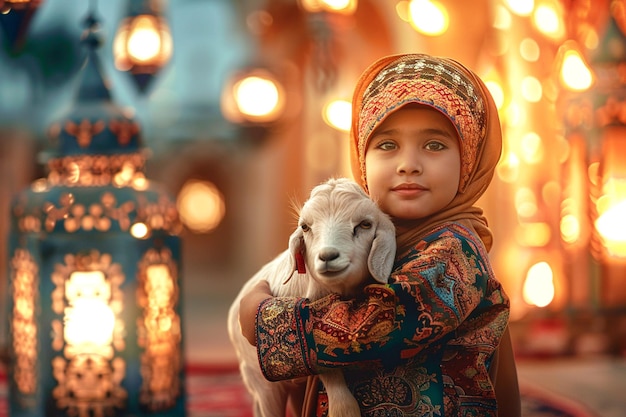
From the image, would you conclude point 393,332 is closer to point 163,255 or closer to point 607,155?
point 163,255

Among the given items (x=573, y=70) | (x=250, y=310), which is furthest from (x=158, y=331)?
(x=573, y=70)

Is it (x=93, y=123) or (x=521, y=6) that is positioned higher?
(x=521, y=6)

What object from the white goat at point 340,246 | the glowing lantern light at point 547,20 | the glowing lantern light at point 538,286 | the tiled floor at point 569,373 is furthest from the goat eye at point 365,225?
the glowing lantern light at point 538,286

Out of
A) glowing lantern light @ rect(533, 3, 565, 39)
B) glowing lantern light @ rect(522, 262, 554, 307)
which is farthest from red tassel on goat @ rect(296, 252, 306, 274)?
glowing lantern light @ rect(522, 262, 554, 307)

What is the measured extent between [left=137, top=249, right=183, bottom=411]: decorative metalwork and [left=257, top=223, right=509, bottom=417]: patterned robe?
225 cm

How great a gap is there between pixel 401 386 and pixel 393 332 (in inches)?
6.0

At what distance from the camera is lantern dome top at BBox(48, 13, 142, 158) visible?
446 cm

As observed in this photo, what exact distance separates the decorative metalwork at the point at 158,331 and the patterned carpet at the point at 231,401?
159cm

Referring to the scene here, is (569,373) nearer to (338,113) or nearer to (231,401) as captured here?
(338,113)

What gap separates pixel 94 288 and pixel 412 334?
246 centimetres

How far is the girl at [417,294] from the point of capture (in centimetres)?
204

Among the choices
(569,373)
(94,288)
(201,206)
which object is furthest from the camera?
(201,206)

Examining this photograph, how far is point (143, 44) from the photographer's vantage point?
24.4ft

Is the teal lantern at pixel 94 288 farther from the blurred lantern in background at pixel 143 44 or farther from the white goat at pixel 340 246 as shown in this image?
the blurred lantern in background at pixel 143 44
